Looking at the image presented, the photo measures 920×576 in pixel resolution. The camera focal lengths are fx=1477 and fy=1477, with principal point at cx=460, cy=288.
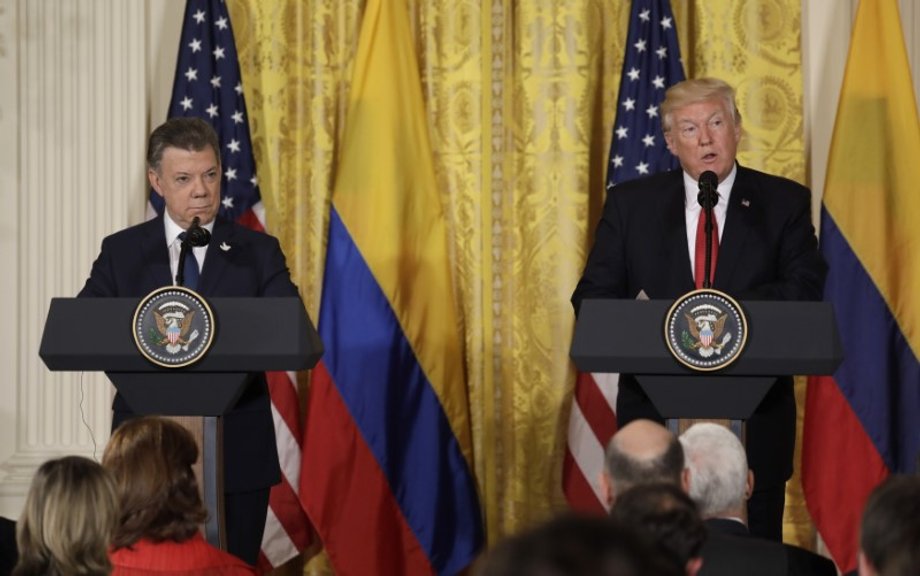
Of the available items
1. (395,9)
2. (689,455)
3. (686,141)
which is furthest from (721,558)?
(395,9)

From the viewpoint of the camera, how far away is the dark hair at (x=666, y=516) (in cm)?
225

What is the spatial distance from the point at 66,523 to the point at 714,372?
200 cm

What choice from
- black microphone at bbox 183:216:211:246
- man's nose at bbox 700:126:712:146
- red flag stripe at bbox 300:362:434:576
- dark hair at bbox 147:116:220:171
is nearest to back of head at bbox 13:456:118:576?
black microphone at bbox 183:216:211:246

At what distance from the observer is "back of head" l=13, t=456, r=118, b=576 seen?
102 inches

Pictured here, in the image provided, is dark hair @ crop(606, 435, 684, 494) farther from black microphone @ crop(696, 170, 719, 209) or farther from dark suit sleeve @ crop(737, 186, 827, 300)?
dark suit sleeve @ crop(737, 186, 827, 300)

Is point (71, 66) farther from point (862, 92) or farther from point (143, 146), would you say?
Result: point (862, 92)

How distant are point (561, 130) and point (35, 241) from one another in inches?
94.7

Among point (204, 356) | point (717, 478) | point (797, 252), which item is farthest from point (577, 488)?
point (717, 478)

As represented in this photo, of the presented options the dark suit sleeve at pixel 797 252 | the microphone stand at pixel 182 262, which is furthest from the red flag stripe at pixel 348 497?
the dark suit sleeve at pixel 797 252

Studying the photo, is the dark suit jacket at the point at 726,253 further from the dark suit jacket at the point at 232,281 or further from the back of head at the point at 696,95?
the dark suit jacket at the point at 232,281

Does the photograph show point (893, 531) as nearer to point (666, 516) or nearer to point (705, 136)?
point (666, 516)

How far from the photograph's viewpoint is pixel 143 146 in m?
6.59

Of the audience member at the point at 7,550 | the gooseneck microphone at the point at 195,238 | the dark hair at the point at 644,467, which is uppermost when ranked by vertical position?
the gooseneck microphone at the point at 195,238

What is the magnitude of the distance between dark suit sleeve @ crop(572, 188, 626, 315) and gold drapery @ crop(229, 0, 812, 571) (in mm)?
1709
